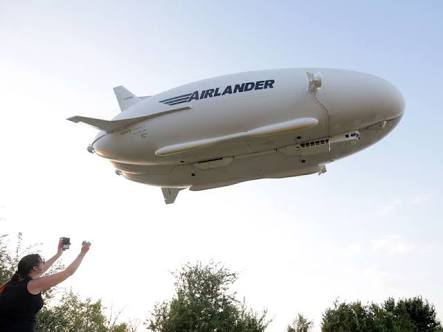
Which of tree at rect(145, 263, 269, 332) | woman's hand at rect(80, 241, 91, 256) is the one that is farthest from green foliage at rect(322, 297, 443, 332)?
woman's hand at rect(80, 241, 91, 256)

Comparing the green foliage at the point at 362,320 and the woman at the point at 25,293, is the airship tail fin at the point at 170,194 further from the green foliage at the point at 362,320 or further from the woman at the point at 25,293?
the green foliage at the point at 362,320

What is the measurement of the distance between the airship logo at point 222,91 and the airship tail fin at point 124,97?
14.8ft

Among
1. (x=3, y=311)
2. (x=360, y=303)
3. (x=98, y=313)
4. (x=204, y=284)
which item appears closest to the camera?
(x=3, y=311)

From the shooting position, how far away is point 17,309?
243 inches

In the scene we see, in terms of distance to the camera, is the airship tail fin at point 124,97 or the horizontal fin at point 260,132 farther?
the airship tail fin at point 124,97

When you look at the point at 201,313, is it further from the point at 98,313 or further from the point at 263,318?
the point at 98,313

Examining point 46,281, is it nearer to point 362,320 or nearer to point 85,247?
point 85,247

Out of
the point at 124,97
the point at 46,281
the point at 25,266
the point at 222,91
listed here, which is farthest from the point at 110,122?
the point at 46,281

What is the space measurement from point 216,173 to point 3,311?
10845mm

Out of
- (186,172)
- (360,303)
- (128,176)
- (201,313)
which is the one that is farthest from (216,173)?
(360,303)

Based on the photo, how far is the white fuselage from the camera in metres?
14.2

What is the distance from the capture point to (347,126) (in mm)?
14633

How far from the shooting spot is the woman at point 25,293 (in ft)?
20.2

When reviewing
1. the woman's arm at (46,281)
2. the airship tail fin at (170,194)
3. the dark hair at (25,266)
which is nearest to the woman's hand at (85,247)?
the woman's arm at (46,281)
